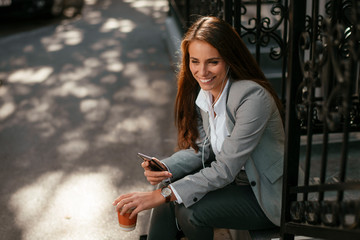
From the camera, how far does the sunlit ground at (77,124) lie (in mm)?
3562

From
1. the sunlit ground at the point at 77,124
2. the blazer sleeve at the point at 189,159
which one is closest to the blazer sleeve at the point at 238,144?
the blazer sleeve at the point at 189,159

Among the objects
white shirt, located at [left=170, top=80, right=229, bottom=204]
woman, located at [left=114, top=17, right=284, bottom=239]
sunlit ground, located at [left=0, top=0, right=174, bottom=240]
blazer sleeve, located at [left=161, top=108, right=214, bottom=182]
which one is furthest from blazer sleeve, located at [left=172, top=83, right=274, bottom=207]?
sunlit ground, located at [left=0, top=0, right=174, bottom=240]

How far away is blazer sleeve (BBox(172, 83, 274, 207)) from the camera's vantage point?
2.42 metres

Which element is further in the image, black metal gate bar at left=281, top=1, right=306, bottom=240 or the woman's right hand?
the woman's right hand

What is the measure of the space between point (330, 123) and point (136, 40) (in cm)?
675

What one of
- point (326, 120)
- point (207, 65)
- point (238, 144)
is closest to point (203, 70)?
point (207, 65)

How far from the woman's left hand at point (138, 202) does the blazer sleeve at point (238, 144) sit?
121 mm

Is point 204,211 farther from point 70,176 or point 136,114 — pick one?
point 136,114

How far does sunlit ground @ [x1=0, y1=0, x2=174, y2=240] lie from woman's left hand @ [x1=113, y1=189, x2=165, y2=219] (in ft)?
2.79

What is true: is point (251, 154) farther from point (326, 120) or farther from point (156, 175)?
point (326, 120)

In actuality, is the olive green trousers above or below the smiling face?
below

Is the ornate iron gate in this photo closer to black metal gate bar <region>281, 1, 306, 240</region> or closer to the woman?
black metal gate bar <region>281, 1, 306, 240</region>

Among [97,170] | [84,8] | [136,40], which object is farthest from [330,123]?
[84,8]

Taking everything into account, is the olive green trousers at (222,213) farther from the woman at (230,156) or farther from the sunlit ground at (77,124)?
the sunlit ground at (77,124)
